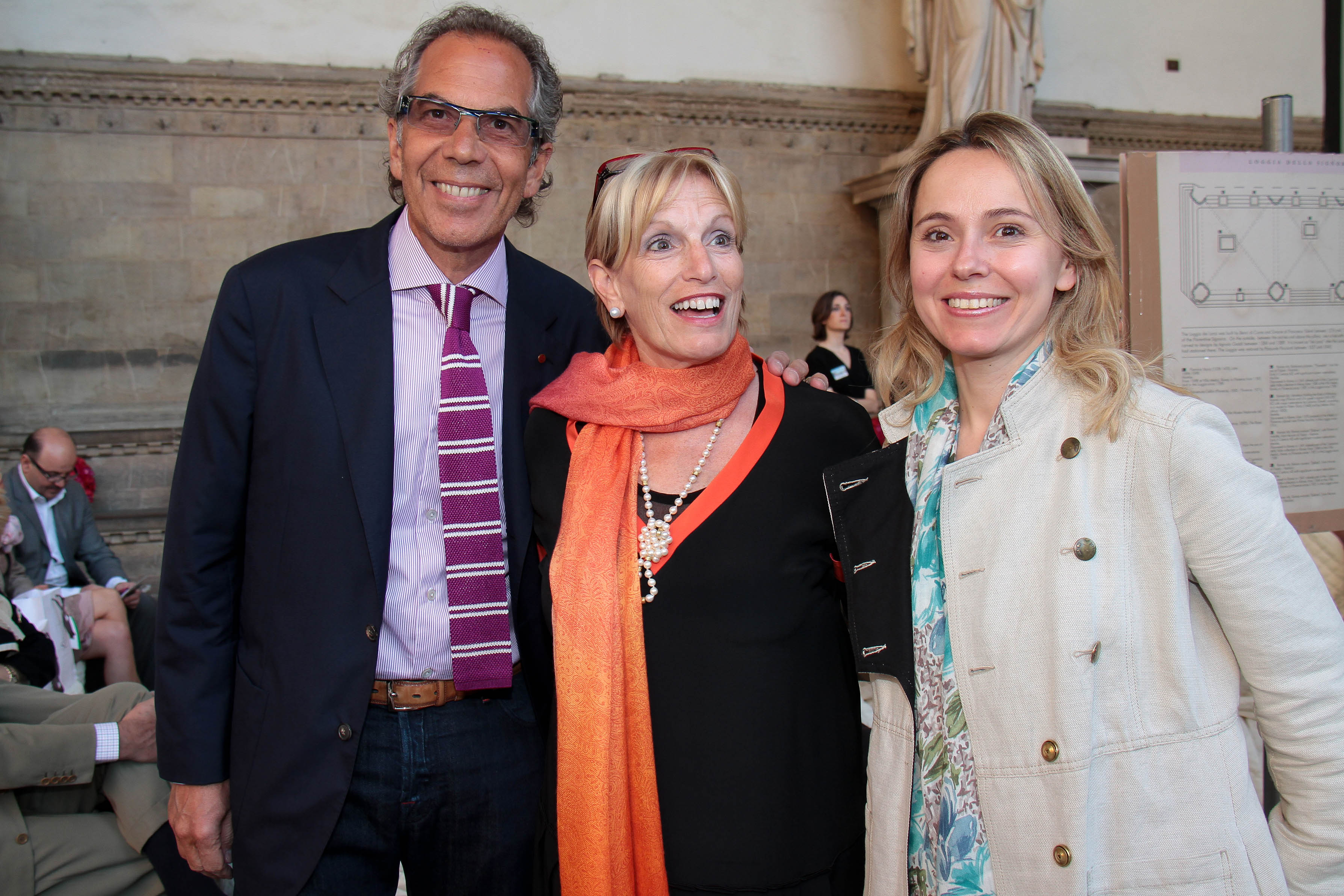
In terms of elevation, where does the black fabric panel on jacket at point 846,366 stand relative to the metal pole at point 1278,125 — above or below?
below

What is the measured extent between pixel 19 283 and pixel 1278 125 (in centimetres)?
704

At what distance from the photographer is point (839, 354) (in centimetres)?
682

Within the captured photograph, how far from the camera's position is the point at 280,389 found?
5.49 feet

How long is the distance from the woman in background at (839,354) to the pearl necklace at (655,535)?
471cm

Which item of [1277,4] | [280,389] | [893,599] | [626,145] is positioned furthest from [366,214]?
[1277,4]

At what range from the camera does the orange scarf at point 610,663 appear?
1.56m

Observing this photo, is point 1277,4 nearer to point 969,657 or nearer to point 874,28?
point 874,28

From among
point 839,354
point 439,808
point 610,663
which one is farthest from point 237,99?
point 610,663

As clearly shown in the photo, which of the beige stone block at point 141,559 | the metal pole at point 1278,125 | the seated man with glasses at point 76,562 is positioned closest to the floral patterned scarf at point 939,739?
the metal pole at point 1278,125

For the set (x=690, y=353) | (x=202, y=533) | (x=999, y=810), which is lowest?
(x=999, y=810)

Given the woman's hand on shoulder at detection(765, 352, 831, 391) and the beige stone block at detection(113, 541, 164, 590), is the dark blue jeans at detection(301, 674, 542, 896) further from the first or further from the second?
the beige stone block at detection(113, 541, 164, 590)

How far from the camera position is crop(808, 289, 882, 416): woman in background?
6.41 meters

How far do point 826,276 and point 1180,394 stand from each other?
263 inches

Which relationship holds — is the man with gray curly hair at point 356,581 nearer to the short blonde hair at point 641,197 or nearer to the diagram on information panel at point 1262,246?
the short blonde hair at point 641,197
